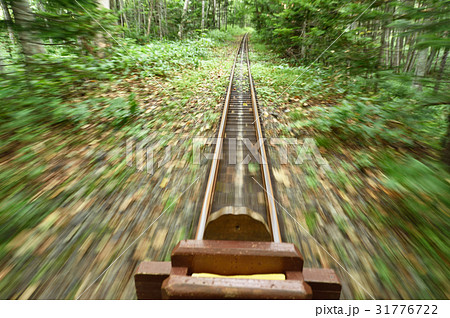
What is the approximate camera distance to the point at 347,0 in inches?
218

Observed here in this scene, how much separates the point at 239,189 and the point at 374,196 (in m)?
2.05

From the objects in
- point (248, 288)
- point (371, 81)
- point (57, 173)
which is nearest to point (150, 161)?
point (57, 173)

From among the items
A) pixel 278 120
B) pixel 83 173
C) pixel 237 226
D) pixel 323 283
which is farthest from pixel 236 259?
pixel 278 120

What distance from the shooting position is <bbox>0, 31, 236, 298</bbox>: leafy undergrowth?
2.18 m

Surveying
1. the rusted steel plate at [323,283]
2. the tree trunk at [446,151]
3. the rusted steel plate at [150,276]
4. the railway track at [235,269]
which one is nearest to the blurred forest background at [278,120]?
the tree trunk at [446,151]

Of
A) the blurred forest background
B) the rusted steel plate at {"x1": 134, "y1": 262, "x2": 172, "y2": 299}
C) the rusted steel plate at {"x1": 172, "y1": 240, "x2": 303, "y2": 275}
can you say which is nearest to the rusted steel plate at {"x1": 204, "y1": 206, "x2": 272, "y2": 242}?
the rusted steel plate at {"x1": 172, "y1": 240, "x2": 303, "y2": 275}

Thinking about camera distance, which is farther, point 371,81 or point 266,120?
point 266,120

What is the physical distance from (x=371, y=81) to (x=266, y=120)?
2564 millimetres

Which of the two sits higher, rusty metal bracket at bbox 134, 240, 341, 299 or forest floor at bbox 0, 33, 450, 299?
rusty metal bracket at bbox 134, 240, 341, 299

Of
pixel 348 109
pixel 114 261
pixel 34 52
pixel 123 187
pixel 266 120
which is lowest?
pixel 114 261

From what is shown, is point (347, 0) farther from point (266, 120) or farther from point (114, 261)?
point (114, 261)

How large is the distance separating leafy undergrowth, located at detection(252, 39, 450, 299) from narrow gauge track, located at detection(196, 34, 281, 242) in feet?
1.05

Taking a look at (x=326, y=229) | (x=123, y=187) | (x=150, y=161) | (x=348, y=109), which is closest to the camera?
(x=326, y=229)

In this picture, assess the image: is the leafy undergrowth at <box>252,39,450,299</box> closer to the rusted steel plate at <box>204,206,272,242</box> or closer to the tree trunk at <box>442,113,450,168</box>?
the tree trunk at <box>442,113,450,168</box>
